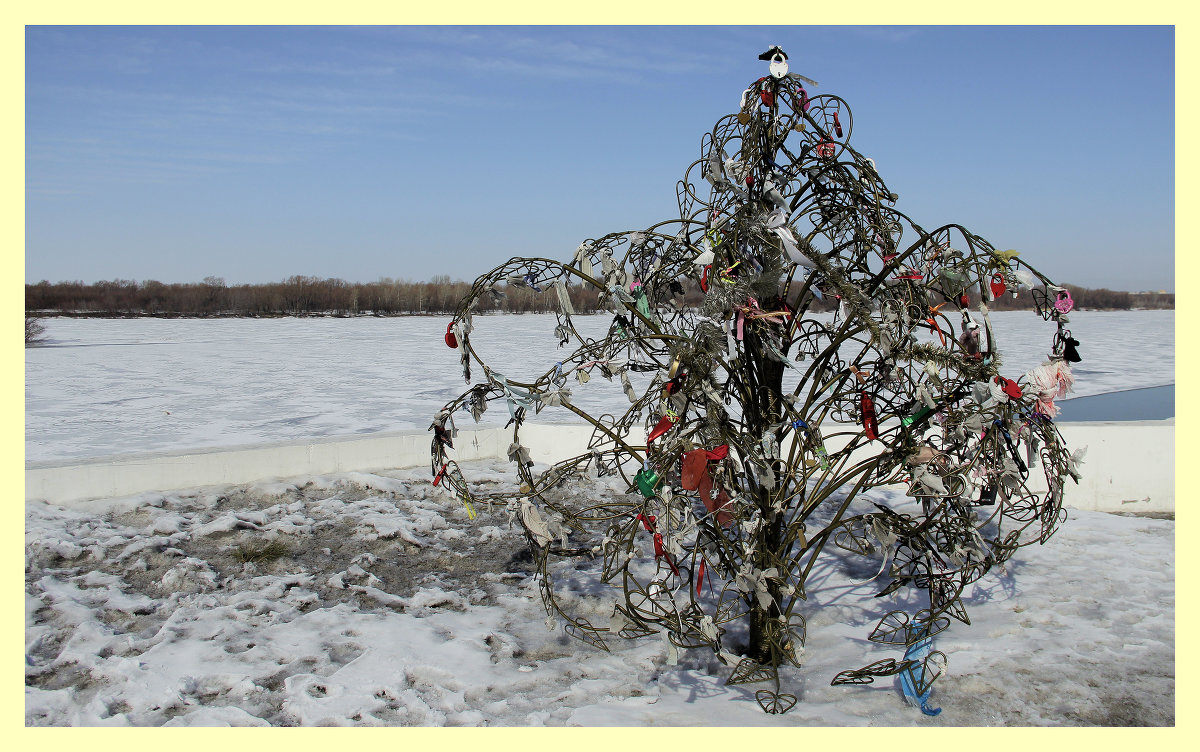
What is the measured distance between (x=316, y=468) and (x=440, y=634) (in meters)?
2.20

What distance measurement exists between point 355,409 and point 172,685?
5134 millimetres

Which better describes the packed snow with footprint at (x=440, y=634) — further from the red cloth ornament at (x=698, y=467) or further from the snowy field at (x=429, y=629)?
the red cloth ornament at (x=698, y=467)

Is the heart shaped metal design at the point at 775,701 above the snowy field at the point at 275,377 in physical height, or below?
below

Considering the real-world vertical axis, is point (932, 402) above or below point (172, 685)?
above

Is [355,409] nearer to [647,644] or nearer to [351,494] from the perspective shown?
[351,494]

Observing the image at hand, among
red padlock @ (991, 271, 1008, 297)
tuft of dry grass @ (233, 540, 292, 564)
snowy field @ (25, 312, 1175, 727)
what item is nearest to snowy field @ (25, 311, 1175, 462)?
snowy field @ (25, 312, 1175, 727)

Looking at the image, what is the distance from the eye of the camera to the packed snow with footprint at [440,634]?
2238 mm

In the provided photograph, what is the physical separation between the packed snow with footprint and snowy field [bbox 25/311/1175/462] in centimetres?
224

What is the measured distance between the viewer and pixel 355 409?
24.1 ft

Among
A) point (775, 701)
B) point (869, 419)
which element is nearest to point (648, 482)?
point (869, 419)

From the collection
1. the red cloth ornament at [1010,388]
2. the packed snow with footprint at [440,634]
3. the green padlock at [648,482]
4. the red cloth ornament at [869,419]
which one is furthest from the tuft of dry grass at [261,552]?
the red cloth ornament at [1010,388]

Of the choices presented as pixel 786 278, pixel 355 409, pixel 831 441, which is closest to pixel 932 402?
pixel 786 278

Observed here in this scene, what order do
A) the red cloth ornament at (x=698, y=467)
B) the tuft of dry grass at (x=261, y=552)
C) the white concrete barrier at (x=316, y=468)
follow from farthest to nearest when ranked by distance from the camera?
the white concrete barrier at (x=316, y=468) < the tuft of dry grass at (x=261, y=552) < the red cloth ornament at (x=698, y=467)

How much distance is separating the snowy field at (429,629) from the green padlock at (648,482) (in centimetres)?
67
